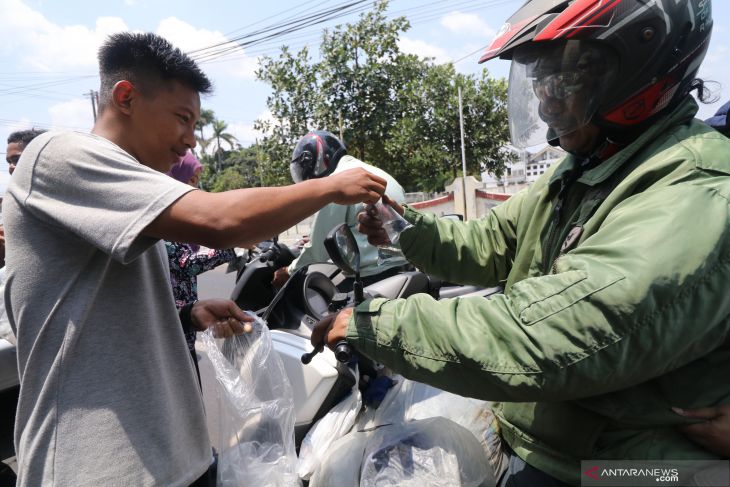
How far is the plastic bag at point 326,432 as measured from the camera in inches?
68.8

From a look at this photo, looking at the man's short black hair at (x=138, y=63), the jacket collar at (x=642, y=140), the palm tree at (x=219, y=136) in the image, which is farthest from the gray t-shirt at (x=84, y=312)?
the palm tree at (x=219, y=136)

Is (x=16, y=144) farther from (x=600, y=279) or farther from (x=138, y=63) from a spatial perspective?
(x=600, y=279)

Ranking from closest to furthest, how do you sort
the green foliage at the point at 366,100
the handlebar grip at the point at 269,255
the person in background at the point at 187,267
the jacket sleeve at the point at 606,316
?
the jacket sleeve at the point at 606,316
the person in background at the point at 187,267
the handlebar grip at the point at 269,255
the green foliage at the point at 366,100

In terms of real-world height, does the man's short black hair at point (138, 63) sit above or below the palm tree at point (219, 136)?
below

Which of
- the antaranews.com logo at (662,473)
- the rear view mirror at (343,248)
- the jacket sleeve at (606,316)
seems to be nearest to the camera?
the jacket sleeve at (606,316)

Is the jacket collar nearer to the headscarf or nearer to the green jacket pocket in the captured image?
the green jacket pocket

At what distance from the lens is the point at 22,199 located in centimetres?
109

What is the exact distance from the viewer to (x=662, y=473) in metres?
1.07

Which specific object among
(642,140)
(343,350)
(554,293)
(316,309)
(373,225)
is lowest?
(316,309)

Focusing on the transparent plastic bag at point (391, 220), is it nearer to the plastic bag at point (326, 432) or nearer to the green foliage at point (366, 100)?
the plastic bag at point (326, 432)

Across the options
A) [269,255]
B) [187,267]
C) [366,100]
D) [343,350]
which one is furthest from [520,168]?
[343,350]

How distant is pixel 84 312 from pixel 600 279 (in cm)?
107

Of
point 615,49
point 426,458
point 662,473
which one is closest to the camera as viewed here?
point 662,473

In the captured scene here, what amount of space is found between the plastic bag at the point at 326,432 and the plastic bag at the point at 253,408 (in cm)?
6
